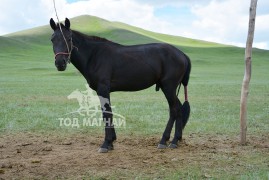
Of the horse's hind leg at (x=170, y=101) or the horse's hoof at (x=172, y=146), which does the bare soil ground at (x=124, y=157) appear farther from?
the horse's hind leg at (x=170, y=101)

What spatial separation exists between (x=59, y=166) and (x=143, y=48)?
3.57 metres

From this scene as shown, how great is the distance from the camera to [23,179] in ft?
23.2

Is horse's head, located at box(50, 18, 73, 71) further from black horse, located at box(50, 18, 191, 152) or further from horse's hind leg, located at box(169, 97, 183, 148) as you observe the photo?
horse's hind leg, located at box(169, 97, 183, 148)

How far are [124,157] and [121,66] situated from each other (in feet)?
7.15

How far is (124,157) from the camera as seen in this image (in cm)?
857

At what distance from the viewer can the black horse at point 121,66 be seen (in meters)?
9.16

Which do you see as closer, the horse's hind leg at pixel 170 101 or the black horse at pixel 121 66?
the black horse at pixel 121 66

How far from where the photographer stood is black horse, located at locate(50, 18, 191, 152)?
916 cm

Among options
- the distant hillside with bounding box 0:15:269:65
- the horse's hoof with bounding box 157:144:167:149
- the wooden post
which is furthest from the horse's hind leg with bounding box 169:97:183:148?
the distant hillside with bounding box 0:15:269:65

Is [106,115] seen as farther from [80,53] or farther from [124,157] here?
[80,53]

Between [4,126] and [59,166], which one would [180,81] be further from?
[4,126]

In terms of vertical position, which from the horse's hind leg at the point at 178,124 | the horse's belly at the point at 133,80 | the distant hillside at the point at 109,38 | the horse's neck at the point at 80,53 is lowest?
the horse's hind leg at the point at 178,124

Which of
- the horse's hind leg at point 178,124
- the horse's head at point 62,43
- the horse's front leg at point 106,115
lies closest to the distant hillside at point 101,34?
the horse's hind leg at point 178,124

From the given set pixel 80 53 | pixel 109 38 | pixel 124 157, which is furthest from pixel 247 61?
pixel 109 38
